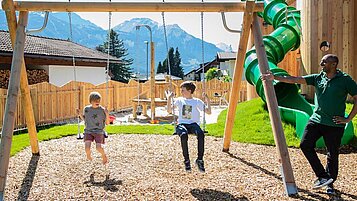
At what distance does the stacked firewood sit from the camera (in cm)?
1566

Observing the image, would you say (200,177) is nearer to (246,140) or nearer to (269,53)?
(246,140)

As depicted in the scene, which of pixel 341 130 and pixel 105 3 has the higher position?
pixel 105 3

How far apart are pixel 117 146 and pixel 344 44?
6747 millimetres

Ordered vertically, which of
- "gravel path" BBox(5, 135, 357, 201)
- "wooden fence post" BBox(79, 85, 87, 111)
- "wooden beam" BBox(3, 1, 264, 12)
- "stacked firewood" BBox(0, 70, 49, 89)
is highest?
"wooden beam" BBox(3, 1, 264, 12)

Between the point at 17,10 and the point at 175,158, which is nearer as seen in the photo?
the point at 17,10

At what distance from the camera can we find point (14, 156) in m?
7.13

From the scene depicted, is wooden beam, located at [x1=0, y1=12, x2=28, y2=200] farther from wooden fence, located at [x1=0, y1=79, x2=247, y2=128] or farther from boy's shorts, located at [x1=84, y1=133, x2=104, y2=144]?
wooden fence, located at [x1=0, y1=79, x2=247, y2=128]

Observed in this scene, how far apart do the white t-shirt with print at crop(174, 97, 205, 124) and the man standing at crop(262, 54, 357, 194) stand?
1331 mm

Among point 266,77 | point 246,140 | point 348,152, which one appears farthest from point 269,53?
point 266,77

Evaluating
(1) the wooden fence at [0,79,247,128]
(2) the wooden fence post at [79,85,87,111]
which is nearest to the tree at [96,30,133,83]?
(1) the wooden fence at [0,79,247,128]

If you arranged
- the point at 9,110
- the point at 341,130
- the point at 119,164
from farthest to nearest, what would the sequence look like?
the point at 119,164, the point at 9,110, the point at 341,130

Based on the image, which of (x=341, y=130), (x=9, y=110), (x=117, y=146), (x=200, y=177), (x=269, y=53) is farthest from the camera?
(x=269, y=53)

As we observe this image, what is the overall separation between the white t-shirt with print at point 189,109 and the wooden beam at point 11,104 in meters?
2.10

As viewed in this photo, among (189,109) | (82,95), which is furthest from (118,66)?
(189,109)
